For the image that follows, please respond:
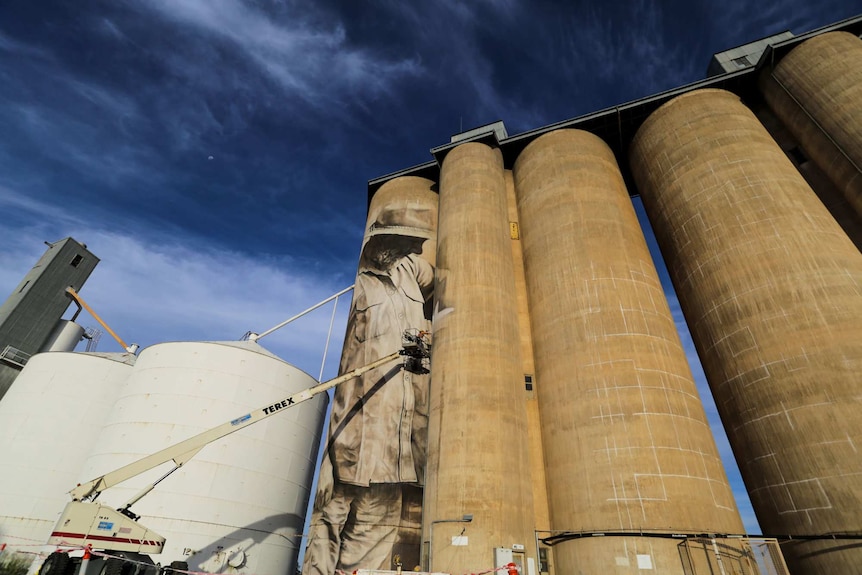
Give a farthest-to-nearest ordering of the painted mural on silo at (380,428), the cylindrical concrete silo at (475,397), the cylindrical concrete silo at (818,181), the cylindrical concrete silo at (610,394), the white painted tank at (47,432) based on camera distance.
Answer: the white painted tank at (47,432), the cylindrical concrete silo at (818,181), the painted mural on silo at (380,428), the cylindrical concrete silo at (475,397), the cylindrical concrete silo at (610,394)

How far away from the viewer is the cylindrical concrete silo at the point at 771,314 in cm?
1647

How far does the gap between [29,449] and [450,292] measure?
29.7 m

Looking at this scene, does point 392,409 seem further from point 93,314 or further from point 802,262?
point 93,314

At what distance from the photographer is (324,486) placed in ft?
78.7

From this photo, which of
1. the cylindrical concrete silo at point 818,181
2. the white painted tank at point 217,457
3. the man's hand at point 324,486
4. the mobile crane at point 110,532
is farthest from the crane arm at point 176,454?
the cylindrical concrete silo at point 818,181

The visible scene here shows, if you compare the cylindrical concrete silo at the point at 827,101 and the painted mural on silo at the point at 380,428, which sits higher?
the cylindrical concrete silo at the point at 827,101

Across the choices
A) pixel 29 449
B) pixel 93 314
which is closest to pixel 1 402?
pixel 29 449

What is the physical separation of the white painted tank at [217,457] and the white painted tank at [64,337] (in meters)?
21.0

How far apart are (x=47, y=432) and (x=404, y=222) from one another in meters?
28.2

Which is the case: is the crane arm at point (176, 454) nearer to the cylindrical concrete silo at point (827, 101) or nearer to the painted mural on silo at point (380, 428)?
the painted mural on silo at point (380, 428)

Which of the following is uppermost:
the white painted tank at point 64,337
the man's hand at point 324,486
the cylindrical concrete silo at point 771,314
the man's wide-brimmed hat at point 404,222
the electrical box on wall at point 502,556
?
the man's wide-brimmed hat at point 404,222

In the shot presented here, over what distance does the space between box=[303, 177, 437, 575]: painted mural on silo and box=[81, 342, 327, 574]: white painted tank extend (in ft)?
14.4

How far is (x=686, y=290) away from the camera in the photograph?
80.8ft

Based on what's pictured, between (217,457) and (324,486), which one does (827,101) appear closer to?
(324,486)
